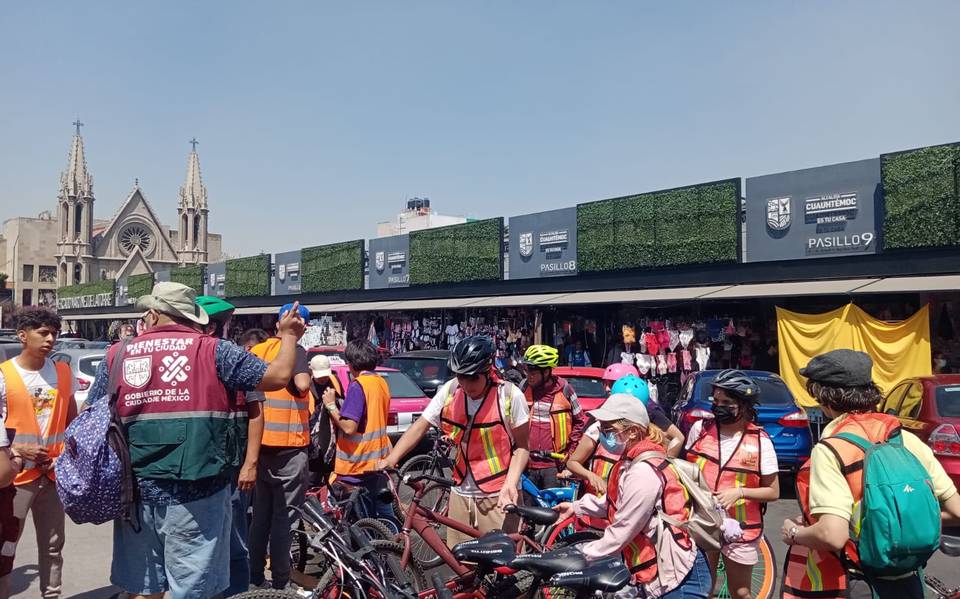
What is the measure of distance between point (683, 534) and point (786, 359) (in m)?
10.9

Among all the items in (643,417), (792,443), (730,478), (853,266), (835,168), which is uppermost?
(835,168)

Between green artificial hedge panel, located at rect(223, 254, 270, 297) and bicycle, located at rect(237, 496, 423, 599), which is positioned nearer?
bicycle, located at rect(237, 496, 423, 599)

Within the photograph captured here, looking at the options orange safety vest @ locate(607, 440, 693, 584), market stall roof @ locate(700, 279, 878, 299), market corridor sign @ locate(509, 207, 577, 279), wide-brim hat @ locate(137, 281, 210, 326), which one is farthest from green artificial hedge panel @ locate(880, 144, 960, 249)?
wide-brim hat @ locate(137, 281, 210, 326)

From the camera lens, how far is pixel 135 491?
3.38 metres

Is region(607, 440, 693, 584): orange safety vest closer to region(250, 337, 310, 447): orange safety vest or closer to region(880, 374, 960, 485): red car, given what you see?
region(250, 337, 310, 447): orange safety vest

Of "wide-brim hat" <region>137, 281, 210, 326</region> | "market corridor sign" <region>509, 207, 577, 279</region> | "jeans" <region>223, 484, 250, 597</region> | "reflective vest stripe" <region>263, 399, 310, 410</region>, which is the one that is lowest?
"jeans" <region>223, 484, 250, 597</region>

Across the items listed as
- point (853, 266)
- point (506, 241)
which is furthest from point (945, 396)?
point (506, 241)

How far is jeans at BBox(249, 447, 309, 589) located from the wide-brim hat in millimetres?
1830

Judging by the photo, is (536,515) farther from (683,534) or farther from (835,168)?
(835,168)

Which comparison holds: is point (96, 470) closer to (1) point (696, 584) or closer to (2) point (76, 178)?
(1) point (696, 584)

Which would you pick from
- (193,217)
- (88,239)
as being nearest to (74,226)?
(88,239)

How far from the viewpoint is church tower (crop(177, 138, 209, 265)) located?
288ft

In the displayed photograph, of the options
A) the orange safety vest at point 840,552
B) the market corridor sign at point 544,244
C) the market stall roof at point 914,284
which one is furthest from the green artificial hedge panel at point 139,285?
the orange safety vest at point 840,552

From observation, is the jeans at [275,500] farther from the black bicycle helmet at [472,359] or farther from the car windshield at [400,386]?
the car windshield at [400,386]
